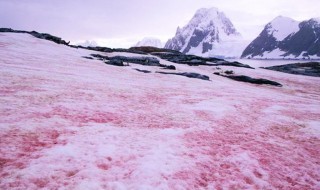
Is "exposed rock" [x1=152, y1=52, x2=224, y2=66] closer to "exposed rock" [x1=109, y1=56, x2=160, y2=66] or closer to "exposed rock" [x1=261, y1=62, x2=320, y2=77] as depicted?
"exposed rock" [x1=109, y1=56, x2=160, y2=66]

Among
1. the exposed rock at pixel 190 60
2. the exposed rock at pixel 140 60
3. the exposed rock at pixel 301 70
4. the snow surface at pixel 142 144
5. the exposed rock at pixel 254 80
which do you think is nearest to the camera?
the snow surface at pixel 142 144

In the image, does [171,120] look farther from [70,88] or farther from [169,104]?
[70,88]

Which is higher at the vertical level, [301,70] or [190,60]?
[190,60]

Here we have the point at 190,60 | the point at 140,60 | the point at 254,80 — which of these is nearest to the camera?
the point at 254,80

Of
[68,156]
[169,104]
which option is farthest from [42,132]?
[169,104]

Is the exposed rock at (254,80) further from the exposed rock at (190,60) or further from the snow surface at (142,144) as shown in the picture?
the snow surface at (142,144)

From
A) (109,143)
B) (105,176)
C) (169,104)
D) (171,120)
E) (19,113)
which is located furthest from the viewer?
(169,104)

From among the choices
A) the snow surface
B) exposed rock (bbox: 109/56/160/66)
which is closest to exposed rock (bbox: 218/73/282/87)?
exposed rock (bbox: 109/56/160/66)

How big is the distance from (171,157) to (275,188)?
2434 mm

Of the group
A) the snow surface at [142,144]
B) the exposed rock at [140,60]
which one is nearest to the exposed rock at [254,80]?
the exposed rock at [140,60]

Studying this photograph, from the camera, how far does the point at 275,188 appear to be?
5.98m

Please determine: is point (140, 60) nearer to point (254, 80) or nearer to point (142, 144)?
point (254, 80)

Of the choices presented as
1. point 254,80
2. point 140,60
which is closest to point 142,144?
point 254,80

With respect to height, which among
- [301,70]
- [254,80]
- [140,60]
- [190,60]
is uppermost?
[190,60]
